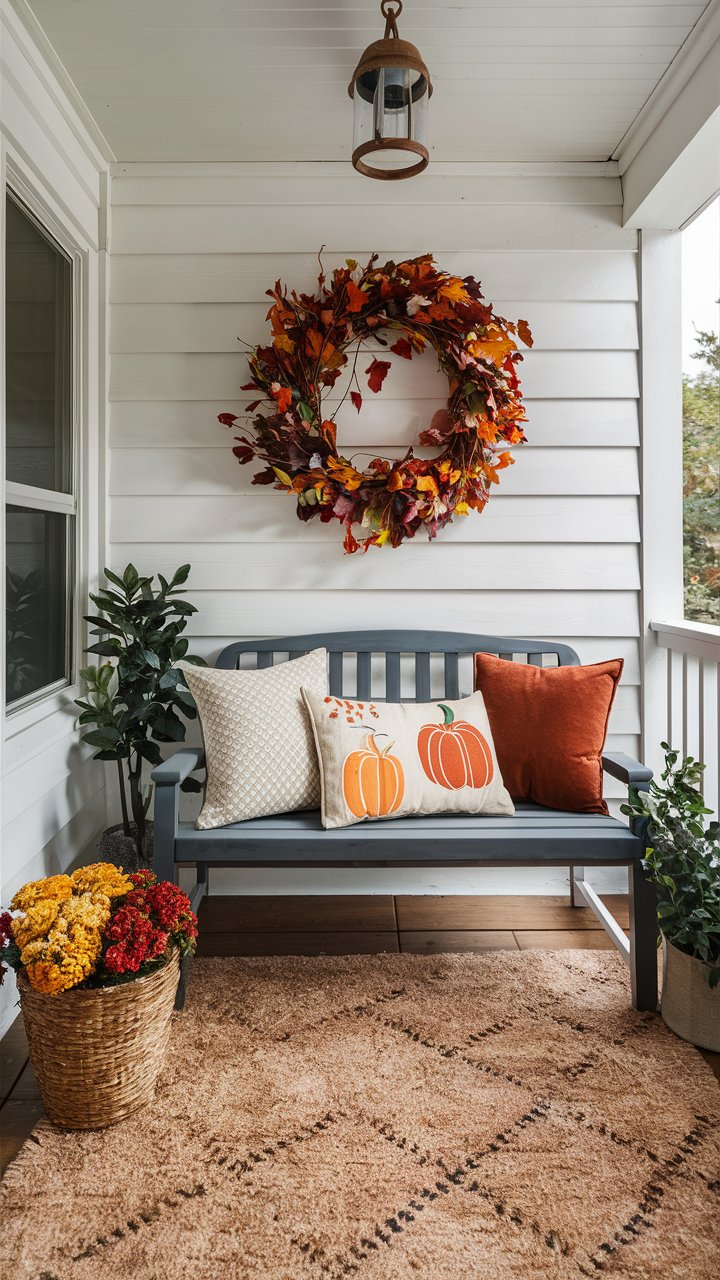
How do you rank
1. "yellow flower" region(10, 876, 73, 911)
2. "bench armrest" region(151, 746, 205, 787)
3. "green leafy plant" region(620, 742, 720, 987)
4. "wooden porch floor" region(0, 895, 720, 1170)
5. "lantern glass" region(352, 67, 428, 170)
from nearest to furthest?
"yellow flower" region(10, 876, 73, 911), "green leafy plant" region(620, 742, 720, 987), "lantern glass" region(352, 67, 428, 170), "bench armrest" region(151, 746, 205, 787), "wooden porch floor" region(0, 895, 720, 1170)

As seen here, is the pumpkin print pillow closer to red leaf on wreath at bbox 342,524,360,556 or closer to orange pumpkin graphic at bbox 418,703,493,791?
orange pumpkin graphic at bbox 418,703,493,791

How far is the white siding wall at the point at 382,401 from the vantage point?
8.84 ft

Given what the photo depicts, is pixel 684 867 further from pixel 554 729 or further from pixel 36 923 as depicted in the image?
pixel 36 923

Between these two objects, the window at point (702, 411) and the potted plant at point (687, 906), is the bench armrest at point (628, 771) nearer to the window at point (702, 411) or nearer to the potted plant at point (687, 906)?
the potted plant at point (687, 906)

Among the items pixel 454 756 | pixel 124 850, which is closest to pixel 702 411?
pixel 454 756

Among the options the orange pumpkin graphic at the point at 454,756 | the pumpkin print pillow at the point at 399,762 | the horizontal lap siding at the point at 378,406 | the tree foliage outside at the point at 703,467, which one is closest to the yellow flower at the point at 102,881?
the pumpkin print pillow at the point at 399,762

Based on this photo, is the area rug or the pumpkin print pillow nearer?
the area rug

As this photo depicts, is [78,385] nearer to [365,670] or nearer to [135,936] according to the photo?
[365,670]

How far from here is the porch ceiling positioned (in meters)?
2.00

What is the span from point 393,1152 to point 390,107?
7.57ft

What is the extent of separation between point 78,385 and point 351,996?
2024 millimetres

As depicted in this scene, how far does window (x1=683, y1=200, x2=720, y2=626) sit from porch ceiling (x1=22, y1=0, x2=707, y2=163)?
1.91 ft

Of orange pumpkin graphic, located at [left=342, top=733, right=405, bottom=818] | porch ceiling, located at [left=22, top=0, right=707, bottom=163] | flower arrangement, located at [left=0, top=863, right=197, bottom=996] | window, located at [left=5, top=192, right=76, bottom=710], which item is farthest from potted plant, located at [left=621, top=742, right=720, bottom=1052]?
porch ceiling, located at [left=22, top=0, right=707, bottom=163]

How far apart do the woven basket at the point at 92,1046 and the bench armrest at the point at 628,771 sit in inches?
47.8
